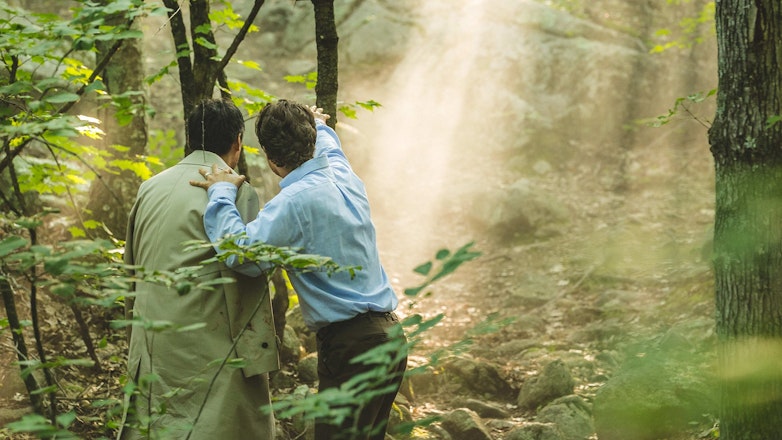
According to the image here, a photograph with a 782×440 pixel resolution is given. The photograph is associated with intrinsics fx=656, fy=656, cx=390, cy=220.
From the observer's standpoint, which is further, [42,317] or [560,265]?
[560,265]

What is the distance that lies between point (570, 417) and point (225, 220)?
3.38m

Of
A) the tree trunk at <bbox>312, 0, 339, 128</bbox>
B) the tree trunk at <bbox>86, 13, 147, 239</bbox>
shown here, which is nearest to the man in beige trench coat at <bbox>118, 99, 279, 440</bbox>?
the tree trunk at <bbox>312, 0, 339, 128</bbox>

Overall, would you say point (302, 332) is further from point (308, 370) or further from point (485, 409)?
point (485, 409)

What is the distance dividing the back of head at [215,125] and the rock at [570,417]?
124 inches

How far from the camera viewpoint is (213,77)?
4.24m

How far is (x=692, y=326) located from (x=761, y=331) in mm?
2958

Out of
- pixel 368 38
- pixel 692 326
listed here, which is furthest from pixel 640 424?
pixel 368 38

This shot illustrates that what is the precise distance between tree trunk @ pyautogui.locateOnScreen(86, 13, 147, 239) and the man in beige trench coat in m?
2.94

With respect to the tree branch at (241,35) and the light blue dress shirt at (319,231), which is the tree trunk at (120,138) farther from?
the light blue dress shirt at (319,231)

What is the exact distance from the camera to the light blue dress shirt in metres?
2.81

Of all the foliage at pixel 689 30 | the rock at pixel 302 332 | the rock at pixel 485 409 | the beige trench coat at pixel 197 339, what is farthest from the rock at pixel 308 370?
the foliage at pixel 689 30

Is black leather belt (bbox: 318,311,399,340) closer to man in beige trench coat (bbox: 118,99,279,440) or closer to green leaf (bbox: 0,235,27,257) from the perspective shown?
man in beige trench coat (bbox: 118,99,279,440)

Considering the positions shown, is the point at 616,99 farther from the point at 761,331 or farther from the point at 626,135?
the point at 761,331

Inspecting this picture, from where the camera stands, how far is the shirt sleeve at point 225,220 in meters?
2.74
